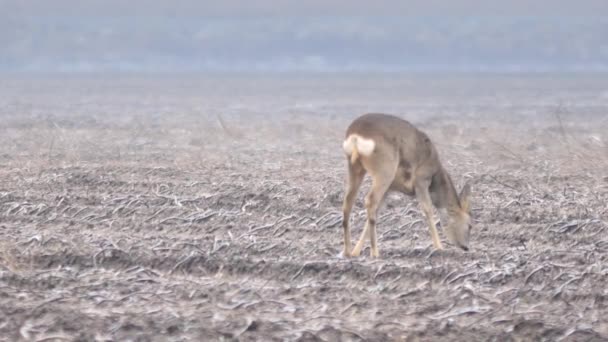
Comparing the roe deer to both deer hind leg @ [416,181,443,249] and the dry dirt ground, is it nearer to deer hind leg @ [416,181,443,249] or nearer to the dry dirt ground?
deer hind leg @ [416,181,443,249]

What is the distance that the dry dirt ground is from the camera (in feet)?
29.7

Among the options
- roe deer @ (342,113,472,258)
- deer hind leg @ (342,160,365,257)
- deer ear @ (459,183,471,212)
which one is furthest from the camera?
deer ear @ (459,183,471,212)

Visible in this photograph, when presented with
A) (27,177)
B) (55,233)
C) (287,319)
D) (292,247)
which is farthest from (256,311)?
(27,177)

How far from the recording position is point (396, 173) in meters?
12.3

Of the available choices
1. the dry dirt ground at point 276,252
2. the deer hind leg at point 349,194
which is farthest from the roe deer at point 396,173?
the dry dirt ground at point 276,252

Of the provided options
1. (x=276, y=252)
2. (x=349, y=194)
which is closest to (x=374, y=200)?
(x=349, y=194)

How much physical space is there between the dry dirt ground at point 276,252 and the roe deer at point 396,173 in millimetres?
272

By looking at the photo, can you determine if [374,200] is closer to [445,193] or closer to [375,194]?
[375,194]

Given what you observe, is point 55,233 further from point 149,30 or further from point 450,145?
point 149,30

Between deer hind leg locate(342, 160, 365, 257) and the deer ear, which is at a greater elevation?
deer hind leg locate(342, 160, 365, 257)

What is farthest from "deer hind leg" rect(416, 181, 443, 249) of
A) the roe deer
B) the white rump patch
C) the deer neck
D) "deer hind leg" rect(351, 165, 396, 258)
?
the white rump patch

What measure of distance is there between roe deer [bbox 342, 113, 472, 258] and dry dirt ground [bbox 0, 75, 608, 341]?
272 mm

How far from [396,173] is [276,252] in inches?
57.5

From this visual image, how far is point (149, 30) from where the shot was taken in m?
156
